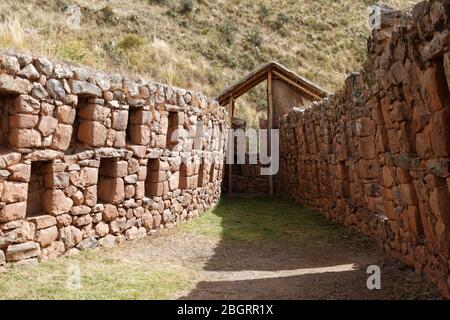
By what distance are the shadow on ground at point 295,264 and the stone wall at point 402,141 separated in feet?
1.02

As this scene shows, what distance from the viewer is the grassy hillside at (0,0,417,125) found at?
22.8 meters

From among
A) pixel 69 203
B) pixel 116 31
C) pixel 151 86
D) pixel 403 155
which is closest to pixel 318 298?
pixel 403 155

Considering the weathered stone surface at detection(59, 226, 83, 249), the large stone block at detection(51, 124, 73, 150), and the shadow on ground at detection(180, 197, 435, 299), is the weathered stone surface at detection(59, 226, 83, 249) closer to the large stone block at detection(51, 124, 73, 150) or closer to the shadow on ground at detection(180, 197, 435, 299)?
the large stone block at detection(51, 124, 73, 150)

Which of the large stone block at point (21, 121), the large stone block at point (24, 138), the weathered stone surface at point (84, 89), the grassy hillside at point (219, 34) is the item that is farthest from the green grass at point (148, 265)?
the grassy hillside at point (219, 34)

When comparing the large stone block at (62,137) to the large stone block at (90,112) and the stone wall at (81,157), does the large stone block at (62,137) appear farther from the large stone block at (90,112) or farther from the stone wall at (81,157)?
the large stone block at (90,112)

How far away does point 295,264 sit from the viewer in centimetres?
662

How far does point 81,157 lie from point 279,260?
3.26 metres

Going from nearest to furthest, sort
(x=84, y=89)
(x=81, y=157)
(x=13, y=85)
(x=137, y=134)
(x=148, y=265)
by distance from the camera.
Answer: (x=13, y=85)
(x=148, y=265)
(x=84, y=89)
(x=81, y=157)
(x=137, y=134)

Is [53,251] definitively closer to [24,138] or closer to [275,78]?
[24,138]

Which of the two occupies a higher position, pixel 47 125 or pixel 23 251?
pixel 47 125

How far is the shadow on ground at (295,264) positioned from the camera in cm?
502

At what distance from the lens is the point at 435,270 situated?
179 inches

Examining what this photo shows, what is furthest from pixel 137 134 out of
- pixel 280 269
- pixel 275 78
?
pixel 275 78
